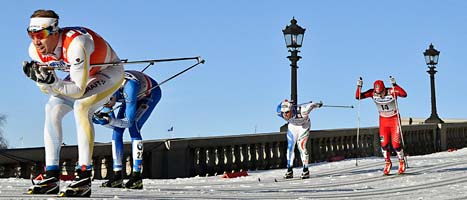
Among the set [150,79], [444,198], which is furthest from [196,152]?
[444,198]

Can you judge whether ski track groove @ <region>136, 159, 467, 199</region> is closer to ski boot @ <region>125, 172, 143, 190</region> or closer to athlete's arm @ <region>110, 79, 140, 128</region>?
ski boot @ <region>125, 172, 143, 190</region>

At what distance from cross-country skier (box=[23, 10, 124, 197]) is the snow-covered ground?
0.29 m

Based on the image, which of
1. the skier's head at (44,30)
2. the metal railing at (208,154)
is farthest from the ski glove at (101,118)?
Answer: the metal railing at (208,154)

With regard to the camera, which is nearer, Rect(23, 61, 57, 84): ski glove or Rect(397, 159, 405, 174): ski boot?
Rect(23, 61, 57, 84): ski glove

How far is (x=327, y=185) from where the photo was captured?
41.1 ft

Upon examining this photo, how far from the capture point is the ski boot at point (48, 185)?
7.73 m

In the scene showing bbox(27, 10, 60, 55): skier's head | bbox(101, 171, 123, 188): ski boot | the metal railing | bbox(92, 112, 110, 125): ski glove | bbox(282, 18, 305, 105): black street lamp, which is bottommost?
bbox(101, 171, 123, 188): ski boot

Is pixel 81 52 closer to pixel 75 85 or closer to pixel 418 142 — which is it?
pixel 75 85

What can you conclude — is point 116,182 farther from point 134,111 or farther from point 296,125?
point 296,125

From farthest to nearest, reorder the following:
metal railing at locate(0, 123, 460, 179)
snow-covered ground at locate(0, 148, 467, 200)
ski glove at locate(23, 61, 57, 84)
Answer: metal railing at locate(0, 123, 460, 179) → snow-covered ground at locate(0, 148, 467, 200) → ski glove at locate(23, 61, 57, 84)

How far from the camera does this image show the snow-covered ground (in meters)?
9.02

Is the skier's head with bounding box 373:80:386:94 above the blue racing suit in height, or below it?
above

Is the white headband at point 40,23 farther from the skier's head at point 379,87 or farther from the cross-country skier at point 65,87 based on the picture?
the skier's head at point 379,87

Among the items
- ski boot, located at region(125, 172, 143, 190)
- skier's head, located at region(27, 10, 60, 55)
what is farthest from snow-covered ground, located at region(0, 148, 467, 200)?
skier's head, located at region(27, 10, 60, 55)
